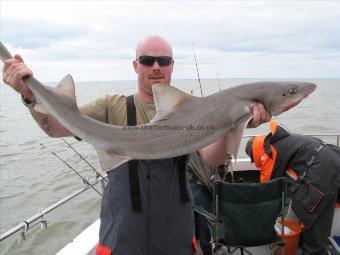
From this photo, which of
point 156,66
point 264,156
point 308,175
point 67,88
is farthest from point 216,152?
point 264,156

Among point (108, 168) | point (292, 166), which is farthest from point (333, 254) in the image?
point (108, 168)

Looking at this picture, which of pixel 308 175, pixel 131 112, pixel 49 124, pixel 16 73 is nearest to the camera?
pixel 16 73

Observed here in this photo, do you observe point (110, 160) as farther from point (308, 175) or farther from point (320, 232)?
point (320, 232)

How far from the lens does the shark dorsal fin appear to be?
86.5 inches

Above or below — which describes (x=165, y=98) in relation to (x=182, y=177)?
above

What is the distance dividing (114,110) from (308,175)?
257cm

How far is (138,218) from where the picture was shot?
2516 mm

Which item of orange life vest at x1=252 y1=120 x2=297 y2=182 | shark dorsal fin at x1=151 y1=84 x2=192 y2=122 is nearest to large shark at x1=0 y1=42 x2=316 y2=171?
shark dorsal fin at x1=151 y1=84 x2=192 y2=122

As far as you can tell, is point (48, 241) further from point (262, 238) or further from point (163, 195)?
point (163, 195)

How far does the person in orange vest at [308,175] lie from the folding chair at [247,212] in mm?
605

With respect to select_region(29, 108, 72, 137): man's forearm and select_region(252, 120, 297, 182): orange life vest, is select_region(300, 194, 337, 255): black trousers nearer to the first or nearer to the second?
select_region(252, 120, 297, 182): orange life vest

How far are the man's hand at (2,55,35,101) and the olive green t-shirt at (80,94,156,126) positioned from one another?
0.58 meters

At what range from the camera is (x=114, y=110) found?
2736mm

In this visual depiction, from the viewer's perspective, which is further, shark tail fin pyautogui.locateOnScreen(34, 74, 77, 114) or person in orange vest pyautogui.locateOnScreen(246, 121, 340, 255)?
person in orange vest pyautogui.locateOnScreen(246, 121, 340, 255)
